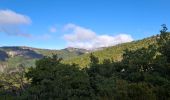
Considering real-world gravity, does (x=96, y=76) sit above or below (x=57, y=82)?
above

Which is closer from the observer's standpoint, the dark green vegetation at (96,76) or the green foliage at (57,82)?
the dark green vegetation at (96,76)

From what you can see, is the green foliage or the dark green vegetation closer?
the dark green vegetation

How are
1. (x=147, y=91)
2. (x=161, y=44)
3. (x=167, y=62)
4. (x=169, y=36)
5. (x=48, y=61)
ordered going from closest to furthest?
(x=147, y=91)
(x=167, y=62)
(x=161, y=44)
(x=169, y=36)
(x=48, y=61)

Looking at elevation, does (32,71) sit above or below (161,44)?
below

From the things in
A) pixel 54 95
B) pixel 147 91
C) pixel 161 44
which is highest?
pixel 161 44

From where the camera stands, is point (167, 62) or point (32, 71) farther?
point (32, 71)

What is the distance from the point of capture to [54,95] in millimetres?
48719

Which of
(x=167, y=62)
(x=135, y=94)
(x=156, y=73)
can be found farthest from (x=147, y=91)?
(x=167, y=62)

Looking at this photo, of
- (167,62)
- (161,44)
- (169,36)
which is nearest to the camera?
(167,62)

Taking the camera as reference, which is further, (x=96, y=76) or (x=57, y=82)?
(x=96, y=76)

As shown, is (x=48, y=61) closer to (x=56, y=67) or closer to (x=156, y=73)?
(x=56, y=67)

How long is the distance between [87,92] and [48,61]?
15.7 meters

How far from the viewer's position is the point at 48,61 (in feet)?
198

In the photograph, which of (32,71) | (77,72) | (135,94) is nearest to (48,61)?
(32,71)
